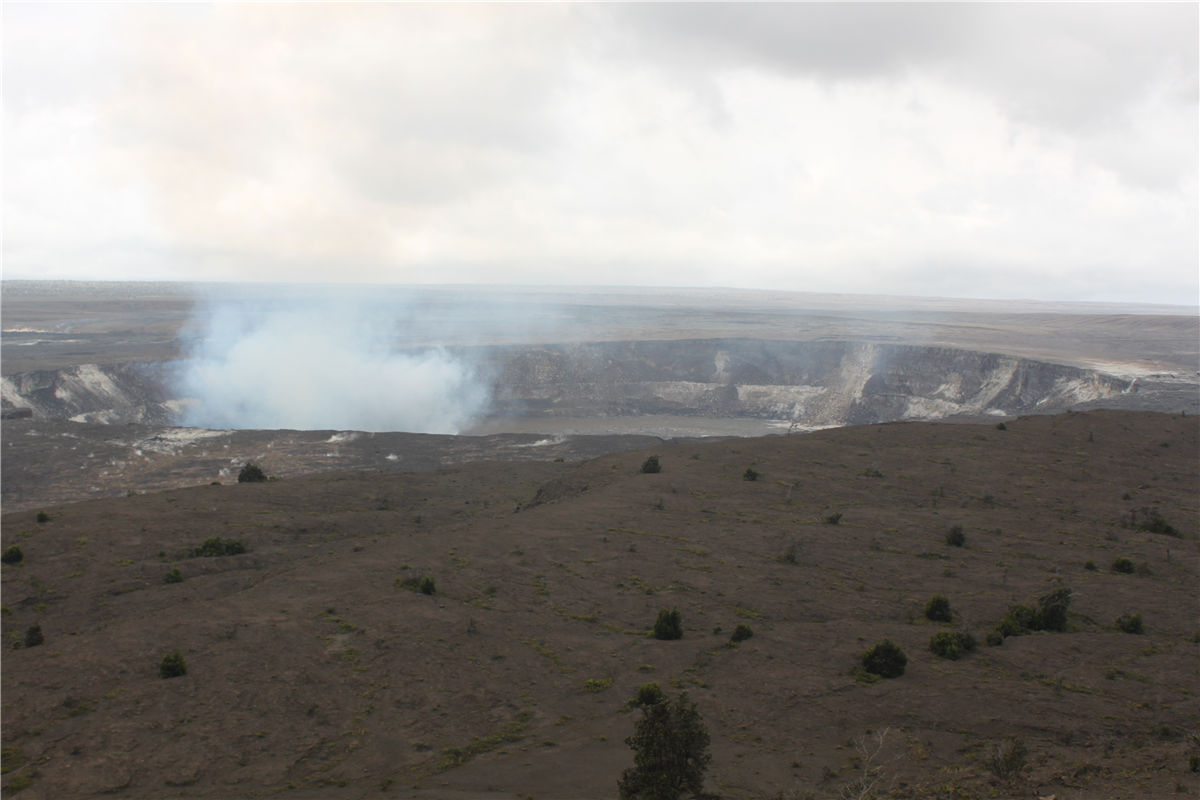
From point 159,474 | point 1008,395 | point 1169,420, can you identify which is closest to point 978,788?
point 1169,420

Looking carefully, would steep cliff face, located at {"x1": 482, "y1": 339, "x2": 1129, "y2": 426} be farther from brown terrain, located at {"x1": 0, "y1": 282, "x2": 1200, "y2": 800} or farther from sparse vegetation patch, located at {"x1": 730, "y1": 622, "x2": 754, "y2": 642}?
sparse vegetation patch, located at {"x1": 730, "y1": 622, "x2": 754, "y2": 642}

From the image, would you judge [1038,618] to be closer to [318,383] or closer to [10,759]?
[10,759]

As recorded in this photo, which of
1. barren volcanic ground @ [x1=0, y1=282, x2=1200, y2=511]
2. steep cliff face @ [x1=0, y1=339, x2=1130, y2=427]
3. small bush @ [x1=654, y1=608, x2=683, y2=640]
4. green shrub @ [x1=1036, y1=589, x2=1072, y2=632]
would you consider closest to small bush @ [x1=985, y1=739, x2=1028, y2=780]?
small bush @ [x1=654, y1=608, x2=683, y2=640]

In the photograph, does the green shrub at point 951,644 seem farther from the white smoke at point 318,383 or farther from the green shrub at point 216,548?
the white smoke at point 318,383

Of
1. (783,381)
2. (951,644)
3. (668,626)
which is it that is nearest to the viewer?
(951,644)

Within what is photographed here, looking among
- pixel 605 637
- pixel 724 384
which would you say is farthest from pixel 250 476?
pixel 724 384

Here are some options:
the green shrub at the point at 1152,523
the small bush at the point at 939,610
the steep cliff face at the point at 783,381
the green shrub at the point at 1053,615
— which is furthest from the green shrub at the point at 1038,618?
the steep cliff face at the point at 783,381

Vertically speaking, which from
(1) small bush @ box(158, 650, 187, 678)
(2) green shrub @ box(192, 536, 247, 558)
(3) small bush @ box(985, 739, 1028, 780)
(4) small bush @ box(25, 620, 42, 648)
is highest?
(3) small bush @ box(985, 739, 1028, 780)
